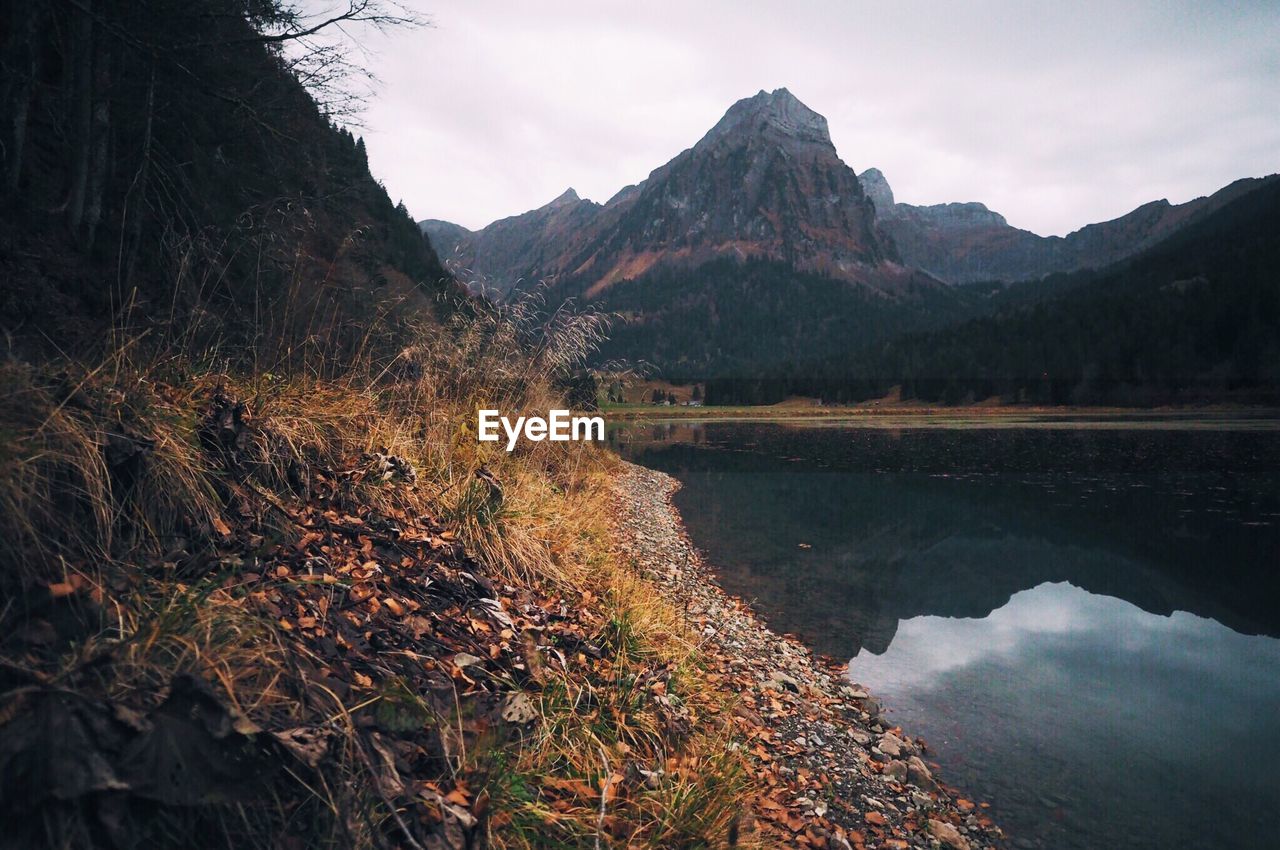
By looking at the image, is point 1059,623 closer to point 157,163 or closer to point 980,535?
point 980,535

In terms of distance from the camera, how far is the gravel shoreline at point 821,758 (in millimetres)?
3979

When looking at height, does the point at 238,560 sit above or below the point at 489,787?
above

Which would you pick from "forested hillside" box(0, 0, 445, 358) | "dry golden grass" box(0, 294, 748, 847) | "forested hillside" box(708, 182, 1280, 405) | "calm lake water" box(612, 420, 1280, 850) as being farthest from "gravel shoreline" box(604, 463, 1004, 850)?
"forested hillside" box(708, 182, 1280, 405)

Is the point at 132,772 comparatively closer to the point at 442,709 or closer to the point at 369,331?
the point at 442,709

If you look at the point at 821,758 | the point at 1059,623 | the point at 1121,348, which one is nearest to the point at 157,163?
the point at 821,758

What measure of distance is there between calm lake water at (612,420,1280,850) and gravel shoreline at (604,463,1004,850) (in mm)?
400

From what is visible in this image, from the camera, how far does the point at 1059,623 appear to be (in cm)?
921

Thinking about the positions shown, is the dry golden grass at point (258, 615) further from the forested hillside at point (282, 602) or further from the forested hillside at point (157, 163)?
the forested hillside at point (157, 163)

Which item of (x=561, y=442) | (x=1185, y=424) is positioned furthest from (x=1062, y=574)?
(x=1185, y=424)

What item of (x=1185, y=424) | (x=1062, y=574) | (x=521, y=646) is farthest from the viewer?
(x=1185, y=424)

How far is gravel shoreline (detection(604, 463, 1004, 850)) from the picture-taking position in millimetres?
3979

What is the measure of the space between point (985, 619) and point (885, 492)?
12.2 meters

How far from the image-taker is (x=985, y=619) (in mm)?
9398

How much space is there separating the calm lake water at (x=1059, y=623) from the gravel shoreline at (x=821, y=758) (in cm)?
40
